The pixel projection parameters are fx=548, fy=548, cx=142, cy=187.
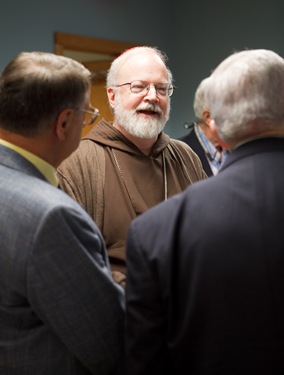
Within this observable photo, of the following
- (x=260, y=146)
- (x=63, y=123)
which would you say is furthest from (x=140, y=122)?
(x=260, y=146)

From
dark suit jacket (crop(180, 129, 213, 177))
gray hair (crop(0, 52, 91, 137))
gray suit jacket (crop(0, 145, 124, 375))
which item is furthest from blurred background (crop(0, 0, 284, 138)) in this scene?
gray suit jacket (crop(0, 145, 124, 375))

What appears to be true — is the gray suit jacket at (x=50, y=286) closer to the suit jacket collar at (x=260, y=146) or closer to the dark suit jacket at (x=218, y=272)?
the dark suit jacket at (x=218, y=272)

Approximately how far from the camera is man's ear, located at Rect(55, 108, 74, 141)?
4.34 feet

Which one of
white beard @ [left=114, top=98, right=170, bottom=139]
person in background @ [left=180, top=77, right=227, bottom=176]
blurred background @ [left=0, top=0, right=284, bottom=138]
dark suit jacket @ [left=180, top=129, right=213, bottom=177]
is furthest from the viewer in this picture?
blurred background @ [left=0, top=0, right=284, bottom=138]

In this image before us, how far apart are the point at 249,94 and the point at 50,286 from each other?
2.04ft

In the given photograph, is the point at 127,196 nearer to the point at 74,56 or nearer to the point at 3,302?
the point at 3,302

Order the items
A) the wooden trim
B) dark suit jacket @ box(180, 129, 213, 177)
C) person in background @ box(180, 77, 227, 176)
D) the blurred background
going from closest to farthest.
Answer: person in background @ box(180, 77, 227, 176) → dark suit jacket @ box(180, 129, 213, 177) → the blurred background → the wooden trim

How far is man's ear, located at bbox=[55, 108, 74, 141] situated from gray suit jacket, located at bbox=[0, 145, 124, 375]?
0.34ft

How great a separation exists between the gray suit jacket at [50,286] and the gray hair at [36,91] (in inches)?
3.6

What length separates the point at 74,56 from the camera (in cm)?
587

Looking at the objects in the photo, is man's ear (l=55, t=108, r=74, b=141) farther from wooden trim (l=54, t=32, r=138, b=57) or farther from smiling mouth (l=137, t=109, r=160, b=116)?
wooden trim (l=54, t=32, r=138, b=57)

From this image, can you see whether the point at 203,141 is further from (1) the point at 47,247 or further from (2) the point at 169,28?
(2) the point at 169,28

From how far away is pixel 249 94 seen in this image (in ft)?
4.00

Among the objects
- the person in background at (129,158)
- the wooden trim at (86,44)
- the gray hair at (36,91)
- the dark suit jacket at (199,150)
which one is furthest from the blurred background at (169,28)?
the gray hair at (36,91)
